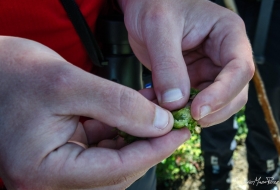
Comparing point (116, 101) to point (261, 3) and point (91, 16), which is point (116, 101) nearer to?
point (91, 16)

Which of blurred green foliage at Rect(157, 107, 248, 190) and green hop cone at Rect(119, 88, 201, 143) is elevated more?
green hop cone at Rect(119, 88, 201, 143)

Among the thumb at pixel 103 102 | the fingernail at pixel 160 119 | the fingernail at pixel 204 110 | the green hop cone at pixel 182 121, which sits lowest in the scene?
the green hop cone at pixel 182 121

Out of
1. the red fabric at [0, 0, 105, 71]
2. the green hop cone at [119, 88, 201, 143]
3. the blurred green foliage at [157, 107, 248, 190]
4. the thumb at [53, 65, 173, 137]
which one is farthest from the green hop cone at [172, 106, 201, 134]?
the blurred green foliage at [157, 107, 248, 190]

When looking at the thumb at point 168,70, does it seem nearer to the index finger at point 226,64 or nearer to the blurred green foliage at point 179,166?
the index finger at point 226,64

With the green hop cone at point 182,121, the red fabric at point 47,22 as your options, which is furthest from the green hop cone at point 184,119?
the red fabric at point 47,22

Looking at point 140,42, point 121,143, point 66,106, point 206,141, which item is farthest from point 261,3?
point 66,106

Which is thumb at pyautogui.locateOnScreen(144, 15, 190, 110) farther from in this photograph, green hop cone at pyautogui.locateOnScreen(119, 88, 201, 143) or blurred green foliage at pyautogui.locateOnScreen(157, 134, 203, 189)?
blurred green foliage at pyautogui.locateOnScreen(157, 134, 203, 189)
